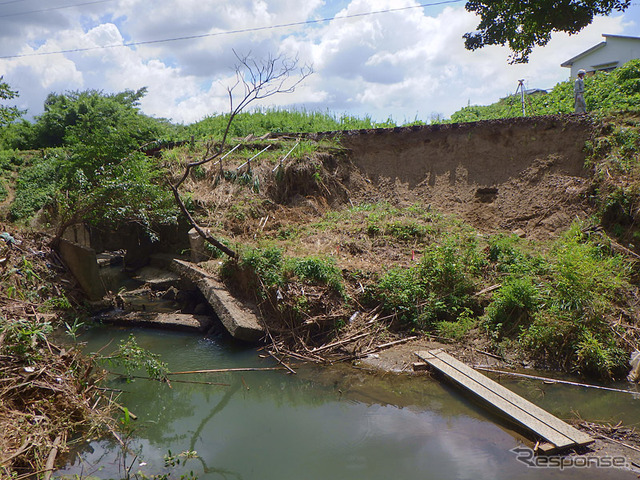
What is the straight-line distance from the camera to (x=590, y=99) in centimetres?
1191

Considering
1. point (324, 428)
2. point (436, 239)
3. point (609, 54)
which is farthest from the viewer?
point (609, 54)

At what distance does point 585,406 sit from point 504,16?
5.53m

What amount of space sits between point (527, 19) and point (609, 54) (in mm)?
21921

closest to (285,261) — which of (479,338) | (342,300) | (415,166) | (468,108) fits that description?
(342,300)

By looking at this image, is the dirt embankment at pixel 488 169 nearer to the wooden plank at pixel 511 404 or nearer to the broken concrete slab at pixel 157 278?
the wooden plank at pixel 511 404

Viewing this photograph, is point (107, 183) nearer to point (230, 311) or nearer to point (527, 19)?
point (230, 311)

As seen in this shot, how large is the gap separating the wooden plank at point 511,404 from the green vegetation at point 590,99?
23.8 feet

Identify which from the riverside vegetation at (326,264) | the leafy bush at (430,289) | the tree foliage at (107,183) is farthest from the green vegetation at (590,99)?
the tree foliage at (107,183)

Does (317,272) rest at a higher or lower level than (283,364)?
higher

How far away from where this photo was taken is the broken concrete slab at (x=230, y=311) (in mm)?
7438

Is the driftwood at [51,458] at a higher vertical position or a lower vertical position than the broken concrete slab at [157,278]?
lower

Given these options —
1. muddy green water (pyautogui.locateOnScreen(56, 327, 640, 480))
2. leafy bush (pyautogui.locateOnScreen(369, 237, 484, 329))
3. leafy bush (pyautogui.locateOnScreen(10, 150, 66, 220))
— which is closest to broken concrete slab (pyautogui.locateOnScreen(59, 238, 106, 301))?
muddy green water (pyautogui.locateOnScreen(56, 327, 640, 480))

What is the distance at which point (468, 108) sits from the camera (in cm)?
1600
